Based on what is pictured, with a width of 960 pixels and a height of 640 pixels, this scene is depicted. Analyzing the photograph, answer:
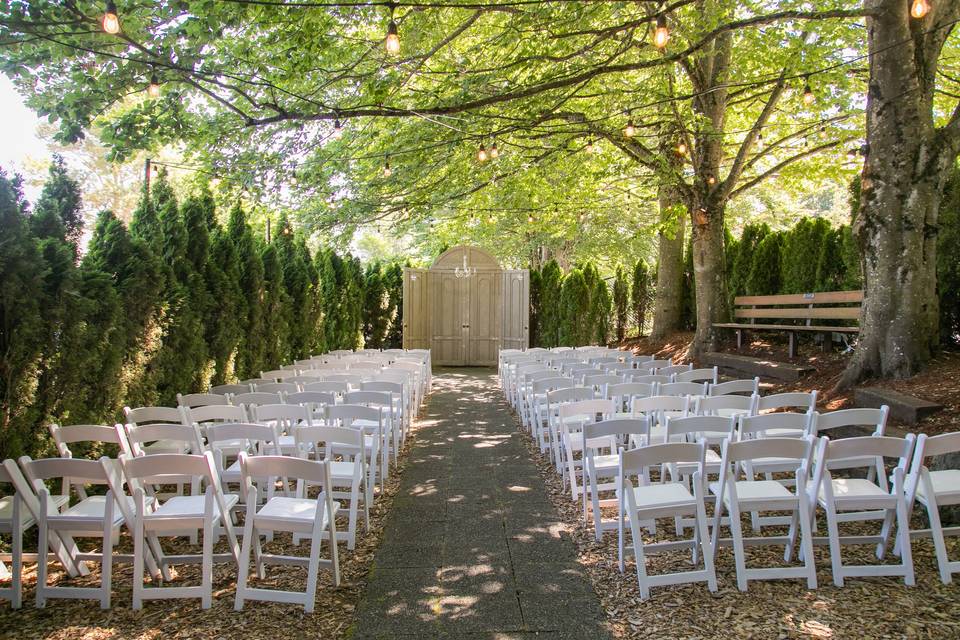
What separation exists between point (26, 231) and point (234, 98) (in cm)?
334

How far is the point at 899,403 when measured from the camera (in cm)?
531

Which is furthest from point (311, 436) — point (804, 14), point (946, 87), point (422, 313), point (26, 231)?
point (422, 313)

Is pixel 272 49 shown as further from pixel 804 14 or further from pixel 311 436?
pixel 804 14

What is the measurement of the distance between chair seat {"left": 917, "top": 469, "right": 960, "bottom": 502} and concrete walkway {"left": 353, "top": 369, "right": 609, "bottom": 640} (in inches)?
78.1

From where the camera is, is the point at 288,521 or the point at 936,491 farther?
the point at 936,491

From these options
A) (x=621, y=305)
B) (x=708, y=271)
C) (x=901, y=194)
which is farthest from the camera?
(x=621, y=305)

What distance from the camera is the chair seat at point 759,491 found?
139 inches

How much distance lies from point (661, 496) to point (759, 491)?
591mm

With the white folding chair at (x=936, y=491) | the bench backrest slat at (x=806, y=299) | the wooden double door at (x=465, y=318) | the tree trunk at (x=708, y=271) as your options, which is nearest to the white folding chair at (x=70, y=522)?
the white folding chair at (x=936, y=491)

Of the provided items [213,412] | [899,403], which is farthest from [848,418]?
[213,412]

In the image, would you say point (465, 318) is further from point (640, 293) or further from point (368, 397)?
point (368, 397)

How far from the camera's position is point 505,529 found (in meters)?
4.36

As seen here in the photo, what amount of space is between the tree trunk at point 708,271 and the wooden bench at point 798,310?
244 millimetres

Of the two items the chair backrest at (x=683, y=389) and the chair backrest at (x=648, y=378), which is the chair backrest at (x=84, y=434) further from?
the chair backrest at (x=648, y=378)
